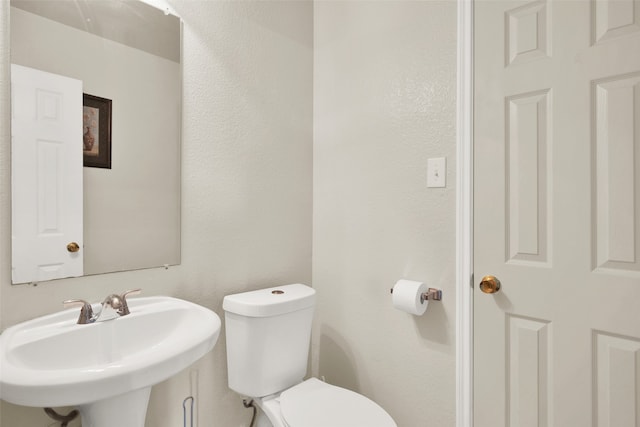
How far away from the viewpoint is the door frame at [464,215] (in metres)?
1.31

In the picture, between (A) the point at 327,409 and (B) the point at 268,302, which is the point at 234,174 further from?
(A) the point at 327,409

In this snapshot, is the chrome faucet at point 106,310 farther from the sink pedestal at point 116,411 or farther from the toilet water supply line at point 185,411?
the toilet water supply line at point 185,411

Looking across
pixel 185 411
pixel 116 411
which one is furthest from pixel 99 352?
pixel 185 411

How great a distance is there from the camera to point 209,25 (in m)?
1.43

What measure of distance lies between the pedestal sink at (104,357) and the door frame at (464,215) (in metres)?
0.90

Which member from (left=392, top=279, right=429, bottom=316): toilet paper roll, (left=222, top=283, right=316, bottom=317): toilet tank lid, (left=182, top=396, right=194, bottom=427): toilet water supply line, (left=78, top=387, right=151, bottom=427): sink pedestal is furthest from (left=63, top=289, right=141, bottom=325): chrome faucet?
(left=392, top=279, right=429, bottom=316): toilet paper roll

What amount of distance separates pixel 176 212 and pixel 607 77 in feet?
4.90

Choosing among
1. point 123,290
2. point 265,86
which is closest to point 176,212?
point 123,290

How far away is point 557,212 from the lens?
3.76 ft

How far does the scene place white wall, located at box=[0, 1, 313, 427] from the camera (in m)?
1.35

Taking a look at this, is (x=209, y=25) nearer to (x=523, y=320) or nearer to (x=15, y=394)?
(x=15, y=394)

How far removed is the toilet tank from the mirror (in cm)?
32

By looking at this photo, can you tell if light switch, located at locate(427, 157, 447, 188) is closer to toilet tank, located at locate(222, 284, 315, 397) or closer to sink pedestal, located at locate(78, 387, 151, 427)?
toilet tank, located at locate(222, 284, 315, 397)

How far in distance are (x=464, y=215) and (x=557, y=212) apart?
11.4 inches
